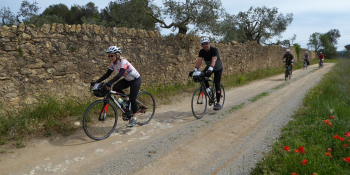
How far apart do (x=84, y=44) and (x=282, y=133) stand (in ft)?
18.9

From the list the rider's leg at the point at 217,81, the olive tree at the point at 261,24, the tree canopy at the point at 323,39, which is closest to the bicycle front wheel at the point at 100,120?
the rider's leg at the point at 217,81

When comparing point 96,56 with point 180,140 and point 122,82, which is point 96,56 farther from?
point 180,140

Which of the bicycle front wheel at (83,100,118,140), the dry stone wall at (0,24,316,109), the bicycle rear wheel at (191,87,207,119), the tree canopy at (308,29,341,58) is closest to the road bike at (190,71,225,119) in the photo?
the bicycle rear wheel at (191,87,207,119)

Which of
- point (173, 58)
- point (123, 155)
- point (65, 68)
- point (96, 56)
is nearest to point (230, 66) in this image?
point (173, 58)

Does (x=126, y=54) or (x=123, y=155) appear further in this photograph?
(x=126, y=54)

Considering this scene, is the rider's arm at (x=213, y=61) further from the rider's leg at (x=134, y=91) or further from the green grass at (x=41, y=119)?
the green grass at (x=41, y=119)

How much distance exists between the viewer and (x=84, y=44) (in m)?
6.31

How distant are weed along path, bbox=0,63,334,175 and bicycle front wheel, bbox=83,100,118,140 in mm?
162

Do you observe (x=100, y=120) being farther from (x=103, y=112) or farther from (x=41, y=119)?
(x=41, y=119)

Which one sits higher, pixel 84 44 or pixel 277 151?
pixel 84 44

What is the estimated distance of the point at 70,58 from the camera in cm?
604

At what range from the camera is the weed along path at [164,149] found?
3.22 m

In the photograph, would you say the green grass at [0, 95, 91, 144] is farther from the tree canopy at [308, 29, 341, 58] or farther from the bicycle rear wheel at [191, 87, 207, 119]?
the tree canopy at [308, 29, 341, 58]

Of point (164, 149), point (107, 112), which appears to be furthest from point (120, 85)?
point (164, 149)
